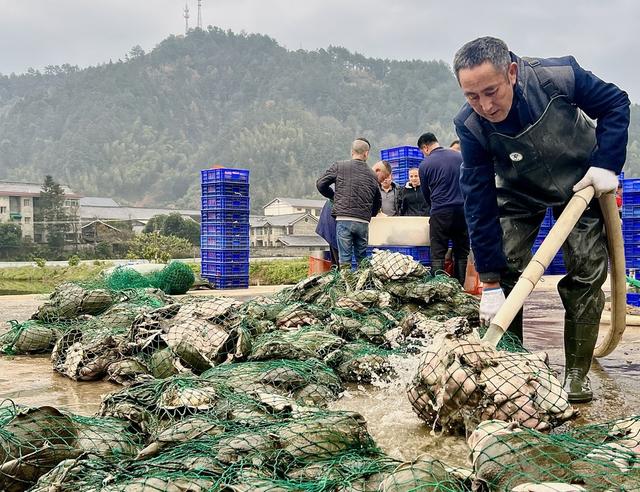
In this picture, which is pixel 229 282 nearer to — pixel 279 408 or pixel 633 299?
pixel 633 299

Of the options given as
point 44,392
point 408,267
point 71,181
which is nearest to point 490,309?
point 408,267

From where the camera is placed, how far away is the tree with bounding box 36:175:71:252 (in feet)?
156

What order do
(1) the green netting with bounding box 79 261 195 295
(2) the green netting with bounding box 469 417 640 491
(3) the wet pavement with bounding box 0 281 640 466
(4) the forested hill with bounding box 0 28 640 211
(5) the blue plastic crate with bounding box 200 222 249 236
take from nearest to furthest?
(2) the green netting with bounding box 469 417 640 491 → (3) the wet pavement with bounding box 0 281 640 466 → (1) the green netting with bounding box 79 261 195 295 → (5) the blue plastic crate with bounding box 200 222 249 236 → (4) the forested hill with bounding box 0 28 640 211

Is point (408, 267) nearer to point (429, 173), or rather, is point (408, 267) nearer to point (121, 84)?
point (429, 173)

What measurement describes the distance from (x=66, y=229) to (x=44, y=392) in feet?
158

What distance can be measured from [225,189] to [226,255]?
1.31 meters

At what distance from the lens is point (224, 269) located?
43.0 ft

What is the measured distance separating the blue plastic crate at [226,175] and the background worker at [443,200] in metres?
5.70

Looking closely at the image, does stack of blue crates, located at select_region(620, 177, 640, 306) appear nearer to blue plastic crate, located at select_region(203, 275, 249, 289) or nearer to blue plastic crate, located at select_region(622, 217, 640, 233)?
blue plastic crate, located at select_region(622, 217, 640, 233)

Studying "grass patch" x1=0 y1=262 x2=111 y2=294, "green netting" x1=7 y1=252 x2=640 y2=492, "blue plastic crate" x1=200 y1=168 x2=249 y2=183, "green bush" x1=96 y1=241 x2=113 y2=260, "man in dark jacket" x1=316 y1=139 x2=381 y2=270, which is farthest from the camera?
"green bush" x1=96 y1=241 x2=113 y2=260

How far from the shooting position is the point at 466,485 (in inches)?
80.9

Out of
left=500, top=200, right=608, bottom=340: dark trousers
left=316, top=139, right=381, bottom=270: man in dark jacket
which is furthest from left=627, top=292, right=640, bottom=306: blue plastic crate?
left=500, top=200, right=608, bottom=340: dark trousers

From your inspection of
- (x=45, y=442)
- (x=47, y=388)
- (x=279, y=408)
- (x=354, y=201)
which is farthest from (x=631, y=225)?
(x=45, y=442)

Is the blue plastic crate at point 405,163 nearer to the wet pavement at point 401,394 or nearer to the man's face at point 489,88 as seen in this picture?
the wet pavement at point 401,394
